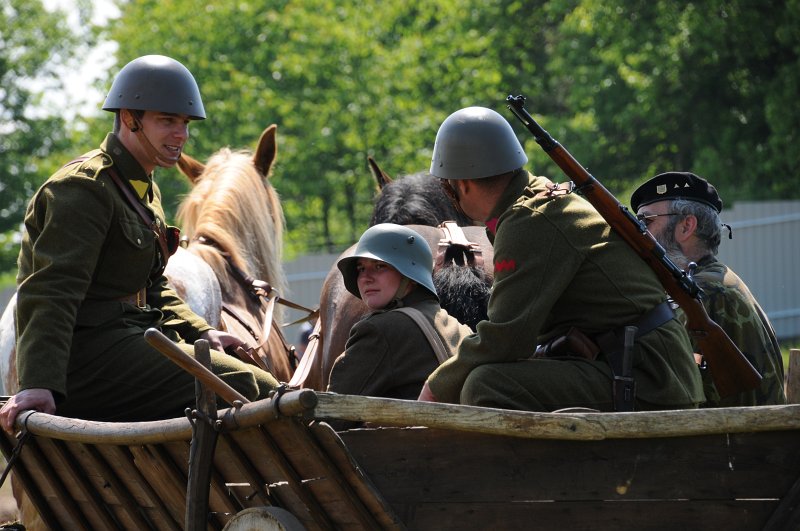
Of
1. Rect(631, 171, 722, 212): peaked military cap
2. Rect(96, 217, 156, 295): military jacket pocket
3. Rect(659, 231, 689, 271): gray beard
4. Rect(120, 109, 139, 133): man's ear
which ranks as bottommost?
Rect(659, 231, 689, 271): gray beard

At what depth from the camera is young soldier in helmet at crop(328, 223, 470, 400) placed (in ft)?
14.6

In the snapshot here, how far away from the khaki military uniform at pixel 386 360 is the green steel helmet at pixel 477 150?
0.63 meters

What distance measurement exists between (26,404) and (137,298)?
0.73 metres

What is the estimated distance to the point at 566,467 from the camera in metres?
3.19

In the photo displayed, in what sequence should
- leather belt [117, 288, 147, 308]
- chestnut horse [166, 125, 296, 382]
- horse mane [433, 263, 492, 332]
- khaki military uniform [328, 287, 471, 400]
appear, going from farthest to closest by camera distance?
chestnut horse [166, 125, 296, 382] < horse mane [433, 263, 492, 332] < leather belt [117, 288, 147, 308] < khaki military uniform [328, 287, 471, 400]

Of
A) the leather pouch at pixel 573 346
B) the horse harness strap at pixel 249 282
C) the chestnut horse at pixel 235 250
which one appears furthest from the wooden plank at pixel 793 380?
the horse harness strap at pixel 249 282

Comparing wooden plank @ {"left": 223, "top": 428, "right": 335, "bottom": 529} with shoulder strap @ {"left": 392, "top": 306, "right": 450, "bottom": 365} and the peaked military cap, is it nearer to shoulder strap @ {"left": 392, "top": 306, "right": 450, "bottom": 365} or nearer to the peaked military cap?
shoulder strap @ {"left": 392, "top": 306, "right": 450, "bottom": 365}

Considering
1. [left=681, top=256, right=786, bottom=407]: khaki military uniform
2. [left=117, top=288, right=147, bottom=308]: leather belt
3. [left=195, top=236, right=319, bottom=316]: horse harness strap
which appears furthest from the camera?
[left=195, top=236, right=319, bottom=316]: horse harness strap

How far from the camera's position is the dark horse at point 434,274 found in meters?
5.45

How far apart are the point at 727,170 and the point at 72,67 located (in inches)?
506

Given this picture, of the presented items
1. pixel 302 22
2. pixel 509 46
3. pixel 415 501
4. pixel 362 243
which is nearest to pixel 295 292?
pixel 302 22

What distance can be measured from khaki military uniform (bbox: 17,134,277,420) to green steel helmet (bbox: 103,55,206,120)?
0.19 m

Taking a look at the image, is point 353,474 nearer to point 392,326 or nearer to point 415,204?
point 392,326

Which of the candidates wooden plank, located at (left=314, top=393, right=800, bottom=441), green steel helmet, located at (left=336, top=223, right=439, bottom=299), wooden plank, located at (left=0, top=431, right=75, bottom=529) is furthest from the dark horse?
wooden plank, located at (left=314, top=393, right=800, bottom=441)
